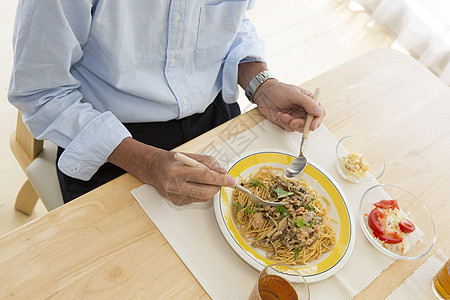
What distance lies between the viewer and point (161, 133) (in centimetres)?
122

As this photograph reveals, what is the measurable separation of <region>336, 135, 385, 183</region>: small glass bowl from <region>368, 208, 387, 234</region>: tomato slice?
103mm

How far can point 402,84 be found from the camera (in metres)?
1.31

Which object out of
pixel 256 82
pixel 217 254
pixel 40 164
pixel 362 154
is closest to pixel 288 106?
pixel 256 82

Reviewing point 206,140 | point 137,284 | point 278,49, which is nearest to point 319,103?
point 206,140

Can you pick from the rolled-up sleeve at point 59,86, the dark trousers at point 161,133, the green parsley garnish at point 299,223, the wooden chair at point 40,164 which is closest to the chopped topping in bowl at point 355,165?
the green parsley garnish at point 299,223

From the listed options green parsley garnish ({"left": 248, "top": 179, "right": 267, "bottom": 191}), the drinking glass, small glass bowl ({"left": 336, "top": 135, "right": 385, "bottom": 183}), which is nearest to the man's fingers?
green parsley garnish ({"left": 248, "top": 179, "right": 267, "bottom": 191})

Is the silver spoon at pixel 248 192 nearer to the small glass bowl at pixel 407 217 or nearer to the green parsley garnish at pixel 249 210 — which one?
the green parsley garnish at pixel 249 210

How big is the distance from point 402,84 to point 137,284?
1002 mm

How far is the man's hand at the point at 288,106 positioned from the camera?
3.62 ft

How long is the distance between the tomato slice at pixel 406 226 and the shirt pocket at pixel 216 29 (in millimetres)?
649

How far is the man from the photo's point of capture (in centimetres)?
91

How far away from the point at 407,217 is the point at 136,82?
2.44 feet

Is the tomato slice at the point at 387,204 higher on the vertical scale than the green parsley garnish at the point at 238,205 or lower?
higher

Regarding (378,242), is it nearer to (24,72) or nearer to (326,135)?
(326,135)
